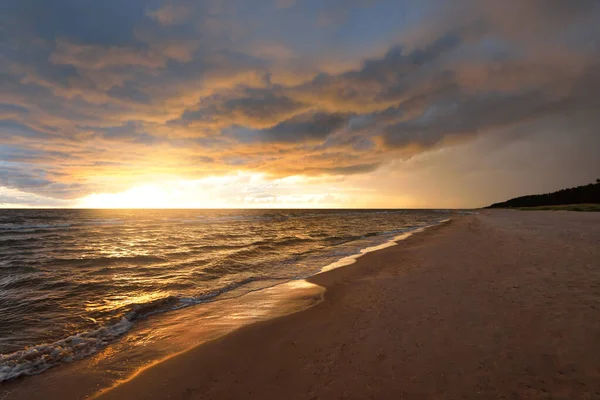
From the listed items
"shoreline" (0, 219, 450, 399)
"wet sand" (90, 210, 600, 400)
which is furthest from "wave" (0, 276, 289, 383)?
"wet sand" (90, 210, 600, 400)

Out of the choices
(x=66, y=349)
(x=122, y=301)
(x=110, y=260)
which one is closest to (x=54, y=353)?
(x=66, y=349)

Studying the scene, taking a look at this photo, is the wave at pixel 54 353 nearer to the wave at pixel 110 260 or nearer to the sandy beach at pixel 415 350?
the sandy beach at pixel 415 350

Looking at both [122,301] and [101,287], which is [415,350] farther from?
[101,287]

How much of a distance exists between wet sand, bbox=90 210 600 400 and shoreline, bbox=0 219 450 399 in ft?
1.30

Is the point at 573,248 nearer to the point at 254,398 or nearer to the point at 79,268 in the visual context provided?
the point at 254,398

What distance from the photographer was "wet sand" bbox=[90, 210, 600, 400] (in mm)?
4504

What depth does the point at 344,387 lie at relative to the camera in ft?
15.1

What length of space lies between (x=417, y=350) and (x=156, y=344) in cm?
631

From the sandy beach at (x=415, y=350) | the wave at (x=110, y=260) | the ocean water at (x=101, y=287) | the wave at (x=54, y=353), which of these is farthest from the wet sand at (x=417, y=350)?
the wave at (x=110, y=260)

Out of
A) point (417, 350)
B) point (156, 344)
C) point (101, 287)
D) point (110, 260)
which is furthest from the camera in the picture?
point (110, 260)

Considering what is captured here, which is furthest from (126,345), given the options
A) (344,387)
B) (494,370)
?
(494,370)

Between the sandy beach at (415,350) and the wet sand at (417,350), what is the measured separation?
21 millimetres

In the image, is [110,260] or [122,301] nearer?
[122,301]

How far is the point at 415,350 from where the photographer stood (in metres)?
5.61
